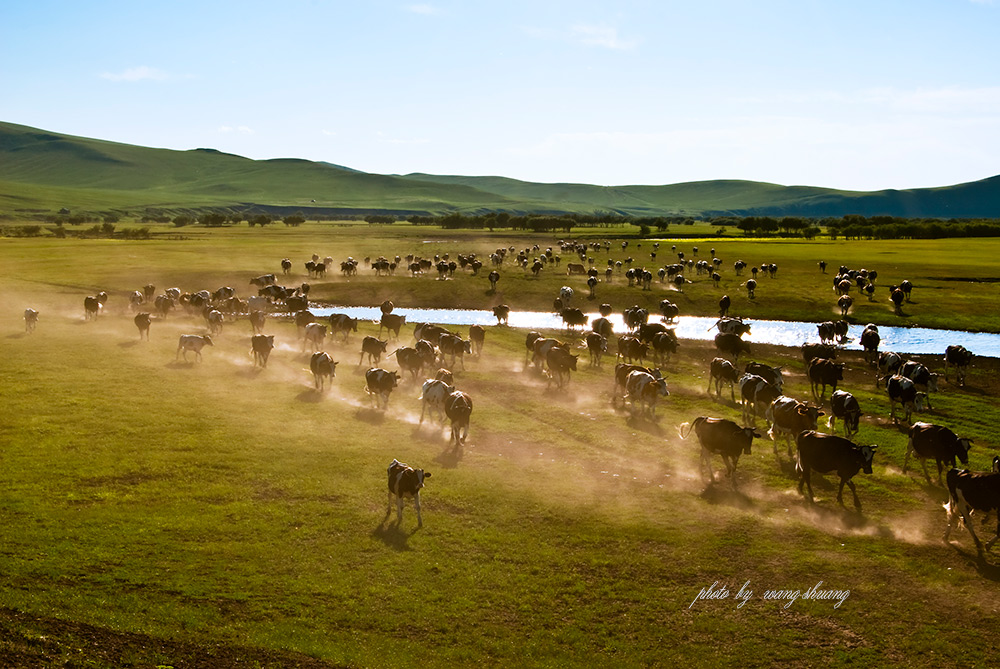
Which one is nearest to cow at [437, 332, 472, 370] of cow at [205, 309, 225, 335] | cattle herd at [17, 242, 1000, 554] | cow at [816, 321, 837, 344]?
cattle herd at [17, 242, 1000, 554]

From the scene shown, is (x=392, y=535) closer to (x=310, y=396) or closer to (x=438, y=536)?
(x=438, y=536)

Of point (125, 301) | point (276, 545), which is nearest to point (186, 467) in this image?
point (276, 545)

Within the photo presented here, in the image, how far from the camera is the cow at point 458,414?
2261 cm

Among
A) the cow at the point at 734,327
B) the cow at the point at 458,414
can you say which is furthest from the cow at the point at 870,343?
the cow at the point at 458,414

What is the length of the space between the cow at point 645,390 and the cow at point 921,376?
456 inches

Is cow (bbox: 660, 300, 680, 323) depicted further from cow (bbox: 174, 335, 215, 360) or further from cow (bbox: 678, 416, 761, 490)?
cow (bbox: 174, 335, 215, 360)

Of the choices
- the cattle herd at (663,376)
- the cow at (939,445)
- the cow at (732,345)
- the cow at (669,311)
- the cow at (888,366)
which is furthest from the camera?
the cow at (669,311)

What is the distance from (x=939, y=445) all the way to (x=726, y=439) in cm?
609

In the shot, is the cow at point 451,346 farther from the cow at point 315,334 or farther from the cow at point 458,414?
the cow at point 458,414

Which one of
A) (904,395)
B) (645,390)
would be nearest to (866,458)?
(645,390)

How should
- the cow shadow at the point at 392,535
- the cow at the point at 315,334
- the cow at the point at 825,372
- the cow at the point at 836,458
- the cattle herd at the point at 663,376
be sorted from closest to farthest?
the cow shadow at the point at 392,535
the cow at the point at 836,458
the cattle herd at the point at 663,376
the cow at the point at 825,372
the cow at the point at 315,334

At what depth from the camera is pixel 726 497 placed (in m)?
19.0

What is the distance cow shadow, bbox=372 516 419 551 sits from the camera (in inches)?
624

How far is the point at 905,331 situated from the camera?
46250mm
